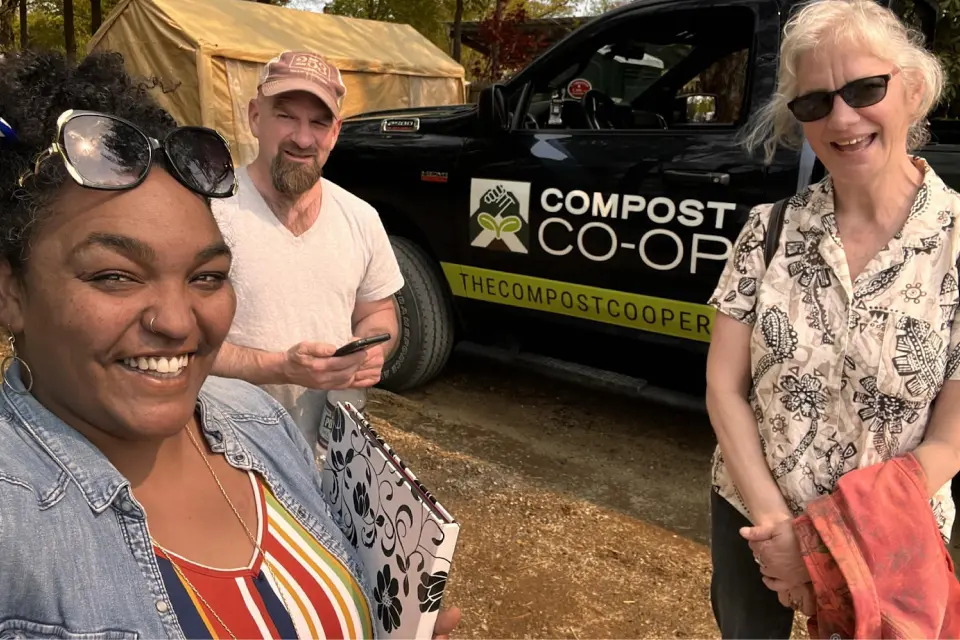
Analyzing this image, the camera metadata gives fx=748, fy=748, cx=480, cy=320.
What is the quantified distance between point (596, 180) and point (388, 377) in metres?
1.75

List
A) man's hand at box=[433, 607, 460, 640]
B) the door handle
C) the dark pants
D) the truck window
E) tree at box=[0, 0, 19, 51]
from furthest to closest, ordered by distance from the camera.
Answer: tree at box=[0, 0, 19, 51] < the truck window < the door handle < the dark pants < man's hand at box=[433, 607, 460, 640]

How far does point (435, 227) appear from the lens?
4047 millimetres

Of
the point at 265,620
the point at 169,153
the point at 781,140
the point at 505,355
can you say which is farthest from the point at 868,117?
the point at 505,355

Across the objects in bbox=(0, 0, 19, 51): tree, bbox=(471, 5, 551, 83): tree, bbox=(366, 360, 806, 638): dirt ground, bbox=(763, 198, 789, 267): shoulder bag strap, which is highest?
bbox=(471, 5, 551, 83): tree

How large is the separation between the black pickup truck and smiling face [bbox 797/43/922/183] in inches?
56.9

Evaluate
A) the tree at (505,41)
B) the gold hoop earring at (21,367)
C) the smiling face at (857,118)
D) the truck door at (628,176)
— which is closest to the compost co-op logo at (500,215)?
the truck door at (628,176)

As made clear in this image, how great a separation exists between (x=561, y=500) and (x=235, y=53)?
283 inches

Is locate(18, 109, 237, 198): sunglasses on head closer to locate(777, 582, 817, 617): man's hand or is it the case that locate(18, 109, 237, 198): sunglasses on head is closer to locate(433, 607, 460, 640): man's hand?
locate(433, 607, 460, 640): man's hand

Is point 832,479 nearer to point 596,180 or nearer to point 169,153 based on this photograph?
point 169,153

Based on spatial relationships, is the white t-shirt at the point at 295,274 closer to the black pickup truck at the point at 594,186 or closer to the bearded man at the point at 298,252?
the bearded man at the point at 298,252

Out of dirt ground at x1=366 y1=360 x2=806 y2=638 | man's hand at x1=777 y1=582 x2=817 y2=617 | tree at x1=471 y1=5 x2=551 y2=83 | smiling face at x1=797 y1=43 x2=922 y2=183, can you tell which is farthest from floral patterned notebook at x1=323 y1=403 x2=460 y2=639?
tree at x1=471 y1=5 x2=551 y2=83

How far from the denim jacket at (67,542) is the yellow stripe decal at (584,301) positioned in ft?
8.58

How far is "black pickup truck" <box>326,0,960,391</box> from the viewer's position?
3.15 meters

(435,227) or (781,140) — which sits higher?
(781,140)
